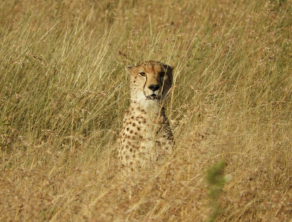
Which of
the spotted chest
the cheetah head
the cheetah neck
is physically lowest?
the spotted chest

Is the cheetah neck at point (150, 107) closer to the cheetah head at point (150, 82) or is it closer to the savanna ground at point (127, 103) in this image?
the cheetah head at point (150, 82)

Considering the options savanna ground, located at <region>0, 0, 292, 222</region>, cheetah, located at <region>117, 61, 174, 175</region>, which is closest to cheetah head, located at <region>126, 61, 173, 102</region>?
cheetah, located at <region>117, 61, 174, 175</region>

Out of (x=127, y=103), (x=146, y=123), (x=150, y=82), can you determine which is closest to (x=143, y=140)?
(x=146, y=123)

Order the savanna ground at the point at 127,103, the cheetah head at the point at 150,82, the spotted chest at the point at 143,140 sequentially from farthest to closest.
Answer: the cheetah head at the point at 150,82 → the spotted chest at the point at 143,140 → the savanna ground at the point at 127,103

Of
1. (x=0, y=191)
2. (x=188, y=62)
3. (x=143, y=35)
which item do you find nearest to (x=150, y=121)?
(x=0, y=191)

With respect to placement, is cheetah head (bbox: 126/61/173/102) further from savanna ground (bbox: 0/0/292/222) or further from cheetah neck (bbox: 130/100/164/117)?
savanna ground (bbox: 0/0/292/222)

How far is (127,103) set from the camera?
163 inches

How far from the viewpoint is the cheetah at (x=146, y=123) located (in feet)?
10.3

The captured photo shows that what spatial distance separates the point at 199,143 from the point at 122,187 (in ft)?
1.79

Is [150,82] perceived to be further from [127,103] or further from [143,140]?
[127,103]

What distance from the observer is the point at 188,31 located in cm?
507

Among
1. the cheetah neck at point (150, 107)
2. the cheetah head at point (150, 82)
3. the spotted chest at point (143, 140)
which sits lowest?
the spotted chest at point (143, 140)

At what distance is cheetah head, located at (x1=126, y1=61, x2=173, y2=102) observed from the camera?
3.32m

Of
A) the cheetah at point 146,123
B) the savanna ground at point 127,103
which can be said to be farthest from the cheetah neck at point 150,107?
the savanna ground at point 127,103
